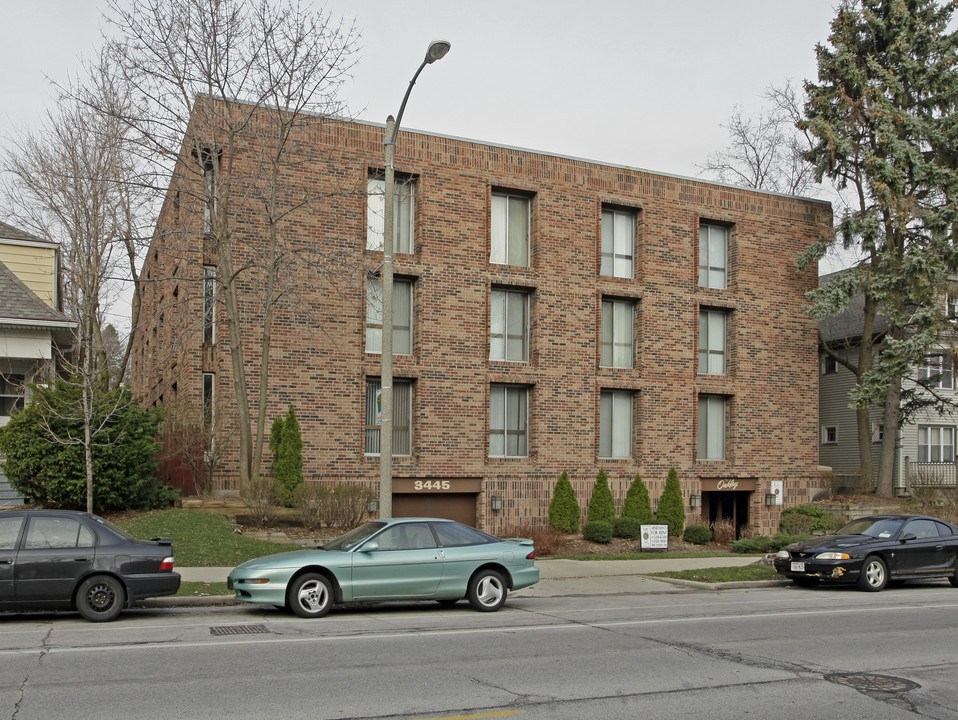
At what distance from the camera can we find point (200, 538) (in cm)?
1795

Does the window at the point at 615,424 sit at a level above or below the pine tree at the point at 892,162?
below

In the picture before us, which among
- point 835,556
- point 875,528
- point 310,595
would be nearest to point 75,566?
point 310,595

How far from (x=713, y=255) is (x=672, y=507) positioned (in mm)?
8481

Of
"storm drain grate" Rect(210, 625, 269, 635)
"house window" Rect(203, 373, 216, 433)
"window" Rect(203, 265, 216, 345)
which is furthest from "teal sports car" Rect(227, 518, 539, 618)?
"window" Rect(203, 265, 216, 345)

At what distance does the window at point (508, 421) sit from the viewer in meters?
26.9

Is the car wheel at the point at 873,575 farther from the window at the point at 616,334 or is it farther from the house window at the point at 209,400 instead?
the house window at the point at 209,400

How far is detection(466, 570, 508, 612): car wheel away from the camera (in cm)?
1324

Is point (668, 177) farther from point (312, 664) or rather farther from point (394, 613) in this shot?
point (312, 664)

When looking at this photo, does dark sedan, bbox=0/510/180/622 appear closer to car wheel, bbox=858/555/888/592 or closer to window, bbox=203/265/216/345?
car wheel, bbox=858/555/888/592

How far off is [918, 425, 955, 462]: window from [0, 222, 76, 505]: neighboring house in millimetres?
32325

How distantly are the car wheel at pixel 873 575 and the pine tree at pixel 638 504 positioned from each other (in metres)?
10.8

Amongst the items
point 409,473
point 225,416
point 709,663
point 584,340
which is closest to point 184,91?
point 225,416

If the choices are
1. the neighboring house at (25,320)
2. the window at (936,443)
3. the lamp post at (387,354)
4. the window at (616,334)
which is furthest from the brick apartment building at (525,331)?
the window at (936,443)

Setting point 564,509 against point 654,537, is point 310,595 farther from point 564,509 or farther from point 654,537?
point 564,509
